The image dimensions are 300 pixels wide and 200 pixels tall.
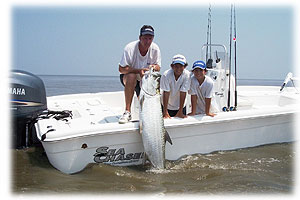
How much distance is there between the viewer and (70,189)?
126 inches

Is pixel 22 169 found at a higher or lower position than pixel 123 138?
lower

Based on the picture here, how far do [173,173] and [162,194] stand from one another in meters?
0.68

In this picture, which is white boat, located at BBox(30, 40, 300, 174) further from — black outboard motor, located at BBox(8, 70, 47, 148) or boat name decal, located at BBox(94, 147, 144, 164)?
black outboard motor, located at BBox(8, 70, 47, 148)

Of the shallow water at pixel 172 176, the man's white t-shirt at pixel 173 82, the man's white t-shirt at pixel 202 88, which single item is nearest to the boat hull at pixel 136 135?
the shallow water at pixel 172 176

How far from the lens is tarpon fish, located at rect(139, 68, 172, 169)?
3.88 metres

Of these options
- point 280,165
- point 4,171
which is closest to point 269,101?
point 280,165

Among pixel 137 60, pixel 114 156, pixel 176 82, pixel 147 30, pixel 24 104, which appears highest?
→ pixel 147 30

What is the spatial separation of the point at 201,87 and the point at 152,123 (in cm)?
124

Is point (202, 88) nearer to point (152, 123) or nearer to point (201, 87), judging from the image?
point (201, 87)

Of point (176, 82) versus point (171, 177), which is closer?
point (171, 177)

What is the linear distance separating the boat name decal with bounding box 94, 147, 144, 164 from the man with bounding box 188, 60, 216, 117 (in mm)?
1230

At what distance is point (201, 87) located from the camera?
4629 mm

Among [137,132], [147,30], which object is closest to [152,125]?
[137,132]

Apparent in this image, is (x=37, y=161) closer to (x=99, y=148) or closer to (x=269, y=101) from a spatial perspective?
(x=99, y=148)
